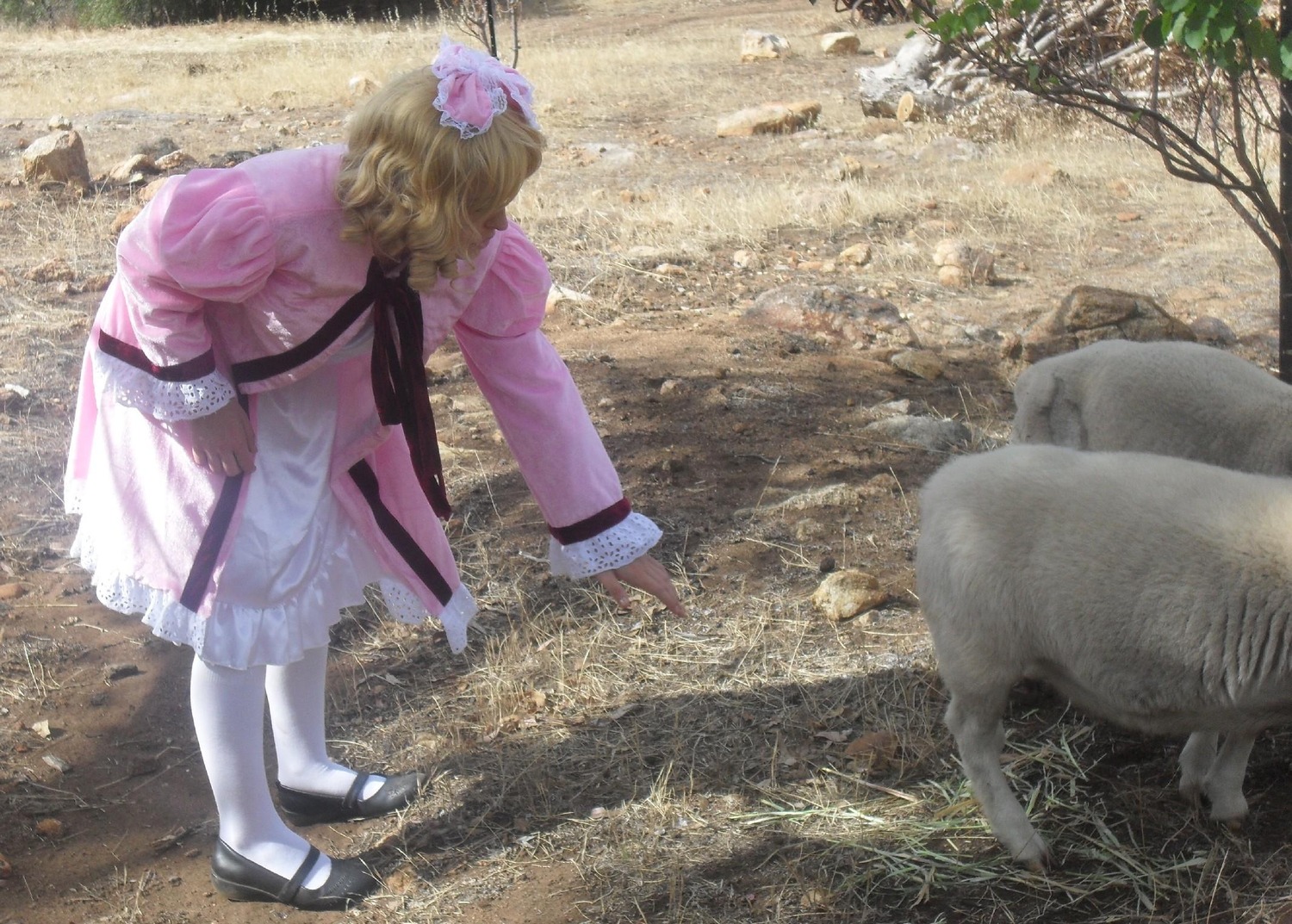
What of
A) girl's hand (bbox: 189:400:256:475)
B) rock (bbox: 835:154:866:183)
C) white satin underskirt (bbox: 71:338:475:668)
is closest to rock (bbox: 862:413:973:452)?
white satin underskirt (bbox: 71:338:475:668)

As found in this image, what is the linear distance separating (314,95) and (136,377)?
520 inches

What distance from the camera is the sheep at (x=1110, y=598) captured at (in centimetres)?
266

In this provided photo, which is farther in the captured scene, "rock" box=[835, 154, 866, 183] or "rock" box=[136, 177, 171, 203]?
"rock" box=[835, 154, 866, 183]

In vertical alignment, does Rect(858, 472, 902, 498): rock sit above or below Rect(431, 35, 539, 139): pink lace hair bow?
below

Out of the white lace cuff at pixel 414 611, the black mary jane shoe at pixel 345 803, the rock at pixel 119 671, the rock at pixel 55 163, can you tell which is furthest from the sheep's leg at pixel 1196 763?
the rock at pixel 55 163

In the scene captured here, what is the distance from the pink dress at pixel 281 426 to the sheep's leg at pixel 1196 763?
146 centimetres

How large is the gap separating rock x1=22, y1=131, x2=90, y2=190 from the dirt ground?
2771mm

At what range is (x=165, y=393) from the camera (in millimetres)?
2441

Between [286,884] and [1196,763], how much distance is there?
220 centimetres

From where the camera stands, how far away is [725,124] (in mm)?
12695

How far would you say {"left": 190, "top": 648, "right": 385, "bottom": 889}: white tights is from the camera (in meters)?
2.71

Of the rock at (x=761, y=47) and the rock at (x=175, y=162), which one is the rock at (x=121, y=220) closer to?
the rock at (x=175, y=162)

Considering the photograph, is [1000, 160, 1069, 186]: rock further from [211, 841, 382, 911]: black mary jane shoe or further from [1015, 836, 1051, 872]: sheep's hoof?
[211, 841, 382, 911]: black mary jane shoe

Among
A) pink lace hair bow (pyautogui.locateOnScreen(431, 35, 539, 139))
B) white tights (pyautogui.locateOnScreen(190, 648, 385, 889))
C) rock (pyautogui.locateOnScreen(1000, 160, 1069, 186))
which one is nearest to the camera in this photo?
pink lace hair bow (pyautogui.locateOnScreen(431, 35, 539, 139))
